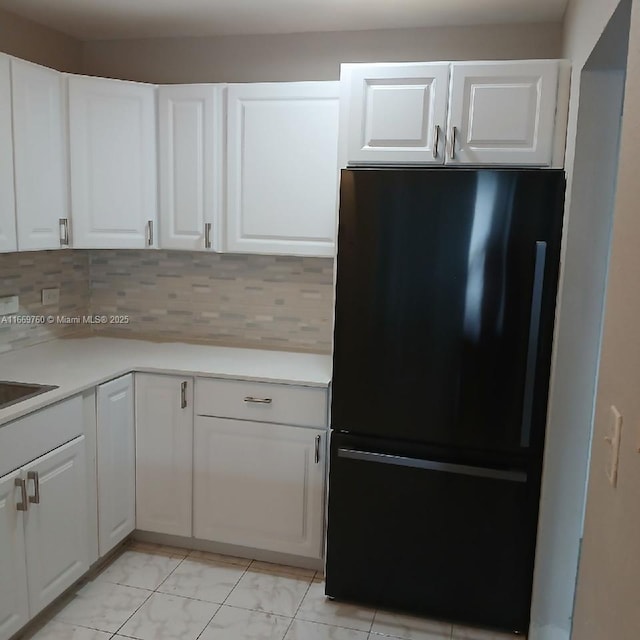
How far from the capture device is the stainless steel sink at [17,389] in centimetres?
235

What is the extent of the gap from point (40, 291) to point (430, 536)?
2.11 metres

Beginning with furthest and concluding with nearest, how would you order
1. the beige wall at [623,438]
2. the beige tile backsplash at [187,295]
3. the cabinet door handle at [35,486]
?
1. the beige tile backsplash at [187,295]
2. the cabinet door handle at [35,486]
3. the beige wall at [623,438]

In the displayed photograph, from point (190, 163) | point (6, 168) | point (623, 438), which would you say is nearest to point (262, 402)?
point (190, 163)

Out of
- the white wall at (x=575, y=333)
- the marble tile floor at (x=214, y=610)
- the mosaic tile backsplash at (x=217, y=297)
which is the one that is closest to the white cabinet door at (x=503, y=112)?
the white wall at (x=575, y=333)

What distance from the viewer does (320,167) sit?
8.87 feet

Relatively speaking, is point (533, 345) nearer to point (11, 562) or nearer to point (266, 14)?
point (266, 14)

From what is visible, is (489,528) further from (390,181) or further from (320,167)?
(320,167)

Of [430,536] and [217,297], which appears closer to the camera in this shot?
→ [430,536]

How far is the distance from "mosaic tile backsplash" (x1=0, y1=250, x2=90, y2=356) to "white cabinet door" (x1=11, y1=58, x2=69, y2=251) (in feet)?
1.05

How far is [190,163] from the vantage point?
2857mm

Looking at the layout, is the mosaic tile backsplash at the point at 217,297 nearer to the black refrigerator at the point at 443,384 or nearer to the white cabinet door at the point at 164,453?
the white cabinet door at the point at 164,453

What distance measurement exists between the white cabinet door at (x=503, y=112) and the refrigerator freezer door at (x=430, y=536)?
1.13 meters

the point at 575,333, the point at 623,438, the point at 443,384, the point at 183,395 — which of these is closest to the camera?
the point at 623,438

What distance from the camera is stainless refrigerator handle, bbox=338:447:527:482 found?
7.44 ft
